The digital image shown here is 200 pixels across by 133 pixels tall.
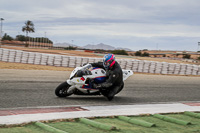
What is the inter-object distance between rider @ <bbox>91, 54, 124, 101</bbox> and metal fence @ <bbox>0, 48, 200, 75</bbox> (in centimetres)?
1413

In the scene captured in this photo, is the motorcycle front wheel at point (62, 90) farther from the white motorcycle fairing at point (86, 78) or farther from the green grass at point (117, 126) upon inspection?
the green grass at point (117, 126)

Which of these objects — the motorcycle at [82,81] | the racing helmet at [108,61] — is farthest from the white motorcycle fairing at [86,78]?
the racing helmet at [108,61]

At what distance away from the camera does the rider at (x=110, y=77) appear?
9320 millimetres

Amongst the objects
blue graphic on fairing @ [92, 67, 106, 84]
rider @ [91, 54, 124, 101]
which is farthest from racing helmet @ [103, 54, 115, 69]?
blue graphic on fairing @ [92, 67, 106, 84]

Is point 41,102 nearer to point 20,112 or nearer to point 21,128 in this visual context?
point 20,112

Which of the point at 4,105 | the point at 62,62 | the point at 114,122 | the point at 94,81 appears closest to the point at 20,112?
the point at 4,105

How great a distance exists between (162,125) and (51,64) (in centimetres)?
1872

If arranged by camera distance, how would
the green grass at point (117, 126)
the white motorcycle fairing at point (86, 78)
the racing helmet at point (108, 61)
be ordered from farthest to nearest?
the racing helmet at point (108, 61) → the white motorcycle fairing at point (86, 78) → the green grass at point (117, 126)

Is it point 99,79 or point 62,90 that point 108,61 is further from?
point 62,90

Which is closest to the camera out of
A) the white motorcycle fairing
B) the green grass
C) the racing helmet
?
the green grass

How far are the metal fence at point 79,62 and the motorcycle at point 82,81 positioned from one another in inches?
564

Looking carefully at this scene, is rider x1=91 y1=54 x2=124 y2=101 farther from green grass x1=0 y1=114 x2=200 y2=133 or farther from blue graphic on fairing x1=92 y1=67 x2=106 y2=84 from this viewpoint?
green grass x1=0 y1=114 x2=200 y2=133

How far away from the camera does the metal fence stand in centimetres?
2434

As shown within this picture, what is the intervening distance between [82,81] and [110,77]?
93 centimetres
